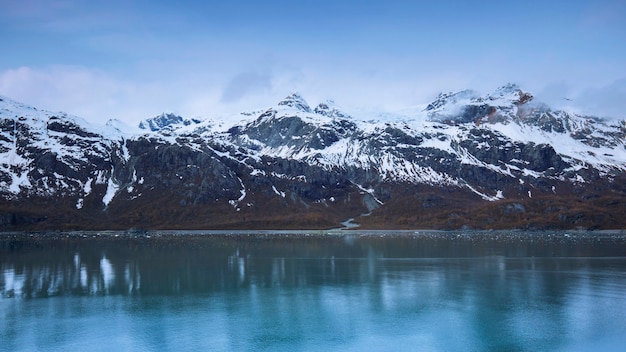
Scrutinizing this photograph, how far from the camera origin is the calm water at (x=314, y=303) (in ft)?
147

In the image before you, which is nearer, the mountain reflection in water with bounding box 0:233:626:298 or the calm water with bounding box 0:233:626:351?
the calm water with bounding box 0:233:626:351

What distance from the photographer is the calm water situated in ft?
147

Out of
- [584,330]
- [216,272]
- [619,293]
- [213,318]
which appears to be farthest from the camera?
[216,272]

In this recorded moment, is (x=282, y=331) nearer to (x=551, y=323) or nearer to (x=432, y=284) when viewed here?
(x=551, y=323)

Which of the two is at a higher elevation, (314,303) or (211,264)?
(211,264)

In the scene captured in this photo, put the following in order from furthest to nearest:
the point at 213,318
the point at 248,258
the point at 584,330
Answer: the point at 248,258 < the point at 213,318 < the point at 584,330

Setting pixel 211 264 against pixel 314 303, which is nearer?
pixel 314 303

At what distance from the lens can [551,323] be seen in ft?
163

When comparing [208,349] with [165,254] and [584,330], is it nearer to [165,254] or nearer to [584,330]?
[584,330]

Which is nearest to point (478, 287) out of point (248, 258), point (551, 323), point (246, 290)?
point (551, 323)

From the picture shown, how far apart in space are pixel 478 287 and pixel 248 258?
154ft

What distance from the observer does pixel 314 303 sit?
59969 millimetres

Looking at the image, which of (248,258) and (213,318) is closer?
(213,318)

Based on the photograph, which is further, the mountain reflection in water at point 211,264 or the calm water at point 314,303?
the mountain reflection in water at point 211,264
